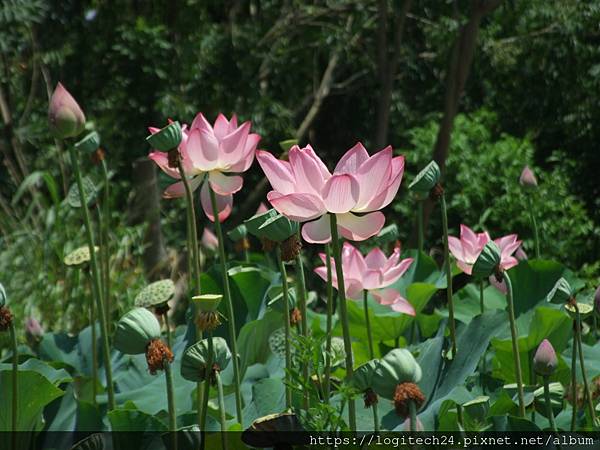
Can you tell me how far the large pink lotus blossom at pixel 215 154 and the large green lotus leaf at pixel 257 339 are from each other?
214mm

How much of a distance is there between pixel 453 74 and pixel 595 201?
0.70 metres

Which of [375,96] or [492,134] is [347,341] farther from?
[375,96]

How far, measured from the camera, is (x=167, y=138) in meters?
0.98

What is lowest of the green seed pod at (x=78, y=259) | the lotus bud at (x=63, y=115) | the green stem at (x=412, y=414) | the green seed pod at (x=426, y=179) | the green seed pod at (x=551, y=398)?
the green seed pod at (x=551, y=398)

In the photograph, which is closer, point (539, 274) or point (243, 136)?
point (243, 136)

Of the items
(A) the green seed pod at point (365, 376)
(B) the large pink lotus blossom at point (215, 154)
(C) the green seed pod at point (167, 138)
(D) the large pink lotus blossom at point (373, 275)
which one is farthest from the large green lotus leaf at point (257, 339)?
(A) the green seed pod at point (365, 376)

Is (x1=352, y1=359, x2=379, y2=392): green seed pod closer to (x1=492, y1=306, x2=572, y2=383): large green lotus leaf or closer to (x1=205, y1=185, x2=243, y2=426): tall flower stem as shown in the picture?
(x1=205, y1=185, x2=243, y2=426): tall flower stem

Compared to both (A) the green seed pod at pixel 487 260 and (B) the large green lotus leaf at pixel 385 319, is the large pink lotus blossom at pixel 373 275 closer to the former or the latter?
(B) the large green lotus leaf at pixel 385 319

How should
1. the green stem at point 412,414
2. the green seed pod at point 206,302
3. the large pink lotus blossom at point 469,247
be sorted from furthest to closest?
the large pink lotus blossom at point 469,247 → the green seed pod at point 206,302 → the green stem at point 412,414

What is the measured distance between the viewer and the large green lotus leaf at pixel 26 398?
995 mm

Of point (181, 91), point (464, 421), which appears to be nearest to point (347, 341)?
point (464, 421)

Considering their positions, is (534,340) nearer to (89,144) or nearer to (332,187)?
(332,187)

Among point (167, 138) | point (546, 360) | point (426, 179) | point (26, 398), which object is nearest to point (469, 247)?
point (426, 179)

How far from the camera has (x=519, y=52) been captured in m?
4.51
